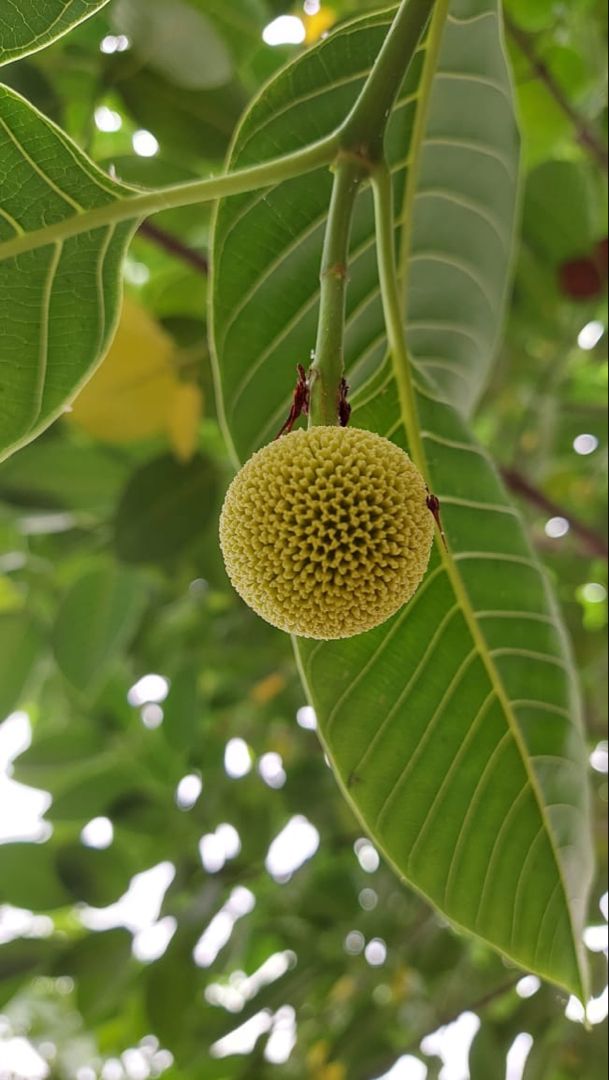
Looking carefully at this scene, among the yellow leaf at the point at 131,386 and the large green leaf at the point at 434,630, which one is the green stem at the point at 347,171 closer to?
the large green leaf at the point at 434,630

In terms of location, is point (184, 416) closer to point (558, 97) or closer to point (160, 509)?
point (160, 509)

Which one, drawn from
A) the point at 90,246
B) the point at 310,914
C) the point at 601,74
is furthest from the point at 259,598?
the point at 310,914

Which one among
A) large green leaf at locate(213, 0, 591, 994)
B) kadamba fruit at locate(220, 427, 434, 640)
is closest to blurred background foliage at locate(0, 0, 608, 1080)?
large green leaf at locate(213, 0, 591, 994)

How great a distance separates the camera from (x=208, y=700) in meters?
1.90

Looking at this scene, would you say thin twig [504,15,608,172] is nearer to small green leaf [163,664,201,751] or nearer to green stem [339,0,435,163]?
green stem [339,0,435,163]

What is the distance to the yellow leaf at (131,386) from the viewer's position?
1312 mm

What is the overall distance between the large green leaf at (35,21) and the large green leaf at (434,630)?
0.55ft

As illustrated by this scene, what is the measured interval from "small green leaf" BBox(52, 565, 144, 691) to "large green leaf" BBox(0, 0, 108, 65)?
1056mm

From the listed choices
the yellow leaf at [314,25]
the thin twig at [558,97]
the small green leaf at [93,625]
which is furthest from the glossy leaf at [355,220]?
the small green leaf at [93,625]

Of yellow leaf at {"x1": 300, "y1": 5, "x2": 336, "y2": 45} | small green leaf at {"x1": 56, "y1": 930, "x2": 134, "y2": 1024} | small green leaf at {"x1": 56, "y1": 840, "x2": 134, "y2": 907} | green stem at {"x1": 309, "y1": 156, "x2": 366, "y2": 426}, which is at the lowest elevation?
small green leaf at {"x1": 56, "y1": 930, "x2": 134, "y2": 1024}

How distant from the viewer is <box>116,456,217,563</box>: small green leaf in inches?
55.9

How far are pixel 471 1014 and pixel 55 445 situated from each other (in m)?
0.99

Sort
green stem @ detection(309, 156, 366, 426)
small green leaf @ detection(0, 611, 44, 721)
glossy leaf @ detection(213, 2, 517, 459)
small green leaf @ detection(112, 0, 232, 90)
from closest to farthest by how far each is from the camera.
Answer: green stem @ detection(309, 156, 366, 426)
glossy leaf @ detection(213, 2, 517, 459)
small green leaf @ detection(112, 0, 232, 90)
small green leaf @ detection(0, 611, 44, 721)

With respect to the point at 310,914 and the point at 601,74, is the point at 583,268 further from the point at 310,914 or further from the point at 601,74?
the point at 310,914
